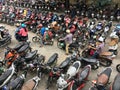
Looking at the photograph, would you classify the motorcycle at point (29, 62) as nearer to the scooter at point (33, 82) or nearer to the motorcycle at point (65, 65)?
the scooter at point (33, 82)

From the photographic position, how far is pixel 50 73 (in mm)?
11562

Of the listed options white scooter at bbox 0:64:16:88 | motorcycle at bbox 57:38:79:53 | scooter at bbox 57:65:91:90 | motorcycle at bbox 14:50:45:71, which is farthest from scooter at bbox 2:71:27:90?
motorcycle at bbox 57:38:79:53

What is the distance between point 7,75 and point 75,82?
3109 millimetres

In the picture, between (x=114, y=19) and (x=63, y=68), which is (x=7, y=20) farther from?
(x=63, y=68)

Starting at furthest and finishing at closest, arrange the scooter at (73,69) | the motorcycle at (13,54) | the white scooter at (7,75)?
the motorcycle at (13,54) < the scooter at (73,69) < the white scooter at (7,75)

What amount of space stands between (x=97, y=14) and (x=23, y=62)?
8.42m

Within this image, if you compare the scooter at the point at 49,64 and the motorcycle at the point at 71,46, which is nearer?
the scooter at the point at 49,64

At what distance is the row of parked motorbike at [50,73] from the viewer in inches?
427

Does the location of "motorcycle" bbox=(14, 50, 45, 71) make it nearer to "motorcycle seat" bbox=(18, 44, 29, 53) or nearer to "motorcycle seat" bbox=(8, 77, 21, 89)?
"motorcycle seat" bbox=(18, 44, 29, 53)

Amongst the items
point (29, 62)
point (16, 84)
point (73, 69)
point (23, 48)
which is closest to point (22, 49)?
point (23, 48)

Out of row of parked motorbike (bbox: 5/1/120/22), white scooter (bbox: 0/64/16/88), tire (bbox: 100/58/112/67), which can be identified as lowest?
tire (bbox: 100/58/112/67)

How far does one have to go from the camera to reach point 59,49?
15.2 metres

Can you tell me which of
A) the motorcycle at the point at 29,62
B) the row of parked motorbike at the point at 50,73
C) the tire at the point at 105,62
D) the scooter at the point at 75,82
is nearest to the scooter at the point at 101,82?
the row of parked motorbike at the point at 50,73

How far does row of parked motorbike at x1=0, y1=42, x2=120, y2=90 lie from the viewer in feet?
35.6
